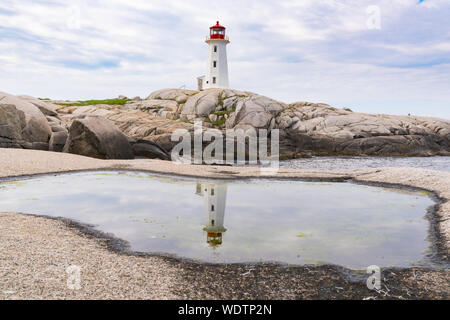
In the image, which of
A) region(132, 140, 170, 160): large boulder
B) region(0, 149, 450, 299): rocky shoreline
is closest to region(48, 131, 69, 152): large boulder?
region(132, 140, 170, 160): large boulder

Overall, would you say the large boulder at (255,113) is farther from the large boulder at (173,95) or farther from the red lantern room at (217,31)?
the red lantern room at (217,31)

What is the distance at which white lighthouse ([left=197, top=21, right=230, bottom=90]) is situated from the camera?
67500mm

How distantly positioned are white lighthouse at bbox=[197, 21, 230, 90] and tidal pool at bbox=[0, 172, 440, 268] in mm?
49146

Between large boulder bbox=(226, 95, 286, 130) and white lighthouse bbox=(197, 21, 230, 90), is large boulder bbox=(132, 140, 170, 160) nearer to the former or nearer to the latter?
large boulder bbox=(226, 95, 286, 130)

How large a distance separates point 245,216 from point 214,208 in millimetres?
1643

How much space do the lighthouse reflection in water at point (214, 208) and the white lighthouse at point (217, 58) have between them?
49.8 meters

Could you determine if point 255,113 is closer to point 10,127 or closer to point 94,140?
point 94,140

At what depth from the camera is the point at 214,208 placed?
14516mm

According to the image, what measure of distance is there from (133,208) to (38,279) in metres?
7.01

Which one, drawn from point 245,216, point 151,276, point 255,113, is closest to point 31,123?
point 245,216

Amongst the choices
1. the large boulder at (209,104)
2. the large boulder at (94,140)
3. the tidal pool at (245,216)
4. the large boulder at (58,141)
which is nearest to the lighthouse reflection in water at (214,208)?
the tidal pool at (245,216)

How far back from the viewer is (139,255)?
9148 mm

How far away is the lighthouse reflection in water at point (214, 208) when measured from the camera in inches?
428
